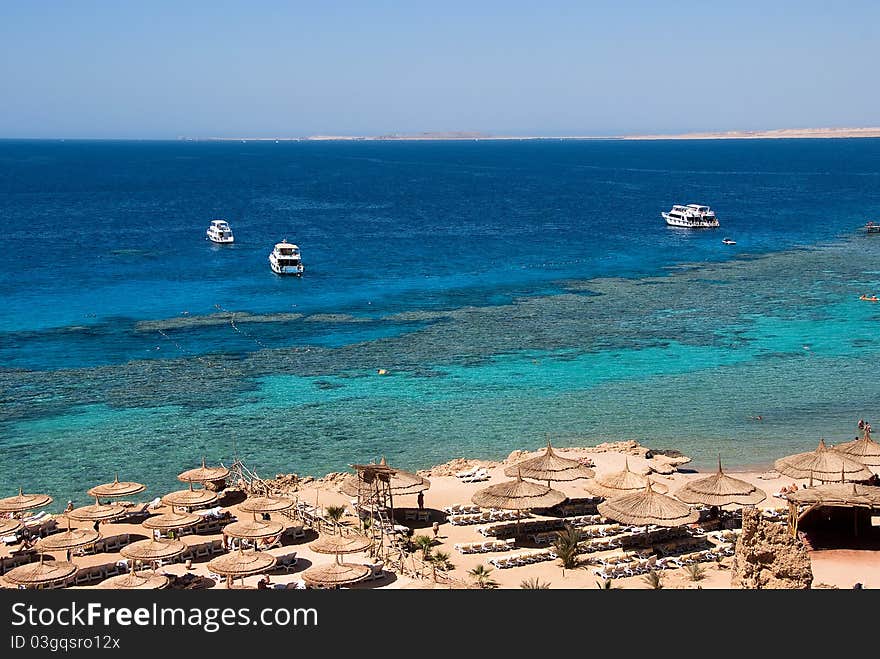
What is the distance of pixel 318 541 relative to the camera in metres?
25.9

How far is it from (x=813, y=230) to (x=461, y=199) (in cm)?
6110

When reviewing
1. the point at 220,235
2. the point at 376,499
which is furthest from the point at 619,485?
the point at 220,235

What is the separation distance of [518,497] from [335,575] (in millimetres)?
6612

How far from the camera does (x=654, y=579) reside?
23453mm

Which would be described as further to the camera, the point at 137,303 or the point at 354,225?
the point at 354,225

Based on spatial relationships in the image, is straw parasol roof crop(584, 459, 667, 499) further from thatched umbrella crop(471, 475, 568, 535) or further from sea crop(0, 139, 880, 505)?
sea crop(0, 139, 880, 505)

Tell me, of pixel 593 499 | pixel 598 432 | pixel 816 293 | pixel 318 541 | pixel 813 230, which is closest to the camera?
pixel 318 541

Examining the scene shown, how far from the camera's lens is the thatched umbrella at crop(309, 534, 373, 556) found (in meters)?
25.0

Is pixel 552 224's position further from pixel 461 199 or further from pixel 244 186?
pixel 244 186

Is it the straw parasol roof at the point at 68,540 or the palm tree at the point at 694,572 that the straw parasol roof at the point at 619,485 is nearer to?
the palm tree at the point at 694,572

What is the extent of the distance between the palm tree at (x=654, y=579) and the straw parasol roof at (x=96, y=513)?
15.7 meters

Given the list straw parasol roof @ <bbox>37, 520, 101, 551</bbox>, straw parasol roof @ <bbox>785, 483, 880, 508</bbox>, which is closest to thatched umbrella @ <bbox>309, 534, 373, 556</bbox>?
straw parasol roof @ <bbox>37, 520, 101, 551</bbox>

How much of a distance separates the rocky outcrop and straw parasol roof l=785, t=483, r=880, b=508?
25.9ft

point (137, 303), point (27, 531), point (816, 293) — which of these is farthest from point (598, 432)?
point (137, 303)
